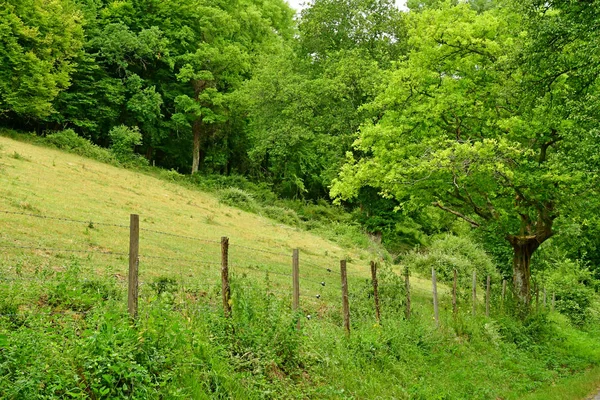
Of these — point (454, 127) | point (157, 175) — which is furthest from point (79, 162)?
point (454, 127)

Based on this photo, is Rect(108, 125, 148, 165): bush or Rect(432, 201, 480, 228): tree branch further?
Rect(108, 125, 148, 165): bush

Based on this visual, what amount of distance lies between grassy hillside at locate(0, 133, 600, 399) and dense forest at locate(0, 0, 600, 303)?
4.48 m

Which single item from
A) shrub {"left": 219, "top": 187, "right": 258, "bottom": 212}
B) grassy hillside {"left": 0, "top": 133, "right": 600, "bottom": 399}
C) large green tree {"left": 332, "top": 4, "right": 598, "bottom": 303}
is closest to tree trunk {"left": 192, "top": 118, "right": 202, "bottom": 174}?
shrub {"left": 219, "top": 187, "right": 258, "bottom": 212}

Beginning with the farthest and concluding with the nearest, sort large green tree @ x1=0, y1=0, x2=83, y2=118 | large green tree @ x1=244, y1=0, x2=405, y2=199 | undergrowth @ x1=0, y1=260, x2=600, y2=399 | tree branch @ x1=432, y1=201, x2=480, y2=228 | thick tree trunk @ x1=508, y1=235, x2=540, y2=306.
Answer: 1. large green tree @ x1=0, y1=0, x2=83, y2=118
2. large green tree @ x1=244, y1=0, x2=405, y2=199
3. tree branch @ x1=432, y1=201, x2=480, y2=228
4. thick tree trunk @ x1=508, y1=235, x2=540, y2=306
5. undergrowth @ x1=0, y1=260, x2=600, y2=399

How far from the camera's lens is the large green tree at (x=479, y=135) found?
15.3m

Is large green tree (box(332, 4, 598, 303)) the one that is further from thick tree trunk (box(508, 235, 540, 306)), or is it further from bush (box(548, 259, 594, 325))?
bush (box(548, 259, 594, 325))

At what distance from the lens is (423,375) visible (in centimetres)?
973

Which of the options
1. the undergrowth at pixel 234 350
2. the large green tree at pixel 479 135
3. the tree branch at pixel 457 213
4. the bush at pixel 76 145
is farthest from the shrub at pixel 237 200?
the undergrowth at pixel 234 350

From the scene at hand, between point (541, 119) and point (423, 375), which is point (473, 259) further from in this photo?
point (423, 375)

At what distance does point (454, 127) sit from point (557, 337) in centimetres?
849

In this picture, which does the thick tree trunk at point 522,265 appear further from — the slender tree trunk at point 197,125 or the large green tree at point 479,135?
the slender tree trunk at point 197,125

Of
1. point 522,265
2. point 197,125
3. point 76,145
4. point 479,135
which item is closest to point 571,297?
point 522,265

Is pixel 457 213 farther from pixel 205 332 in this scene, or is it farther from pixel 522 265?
pixel 205 332

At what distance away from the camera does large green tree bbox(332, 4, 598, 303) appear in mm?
15258
